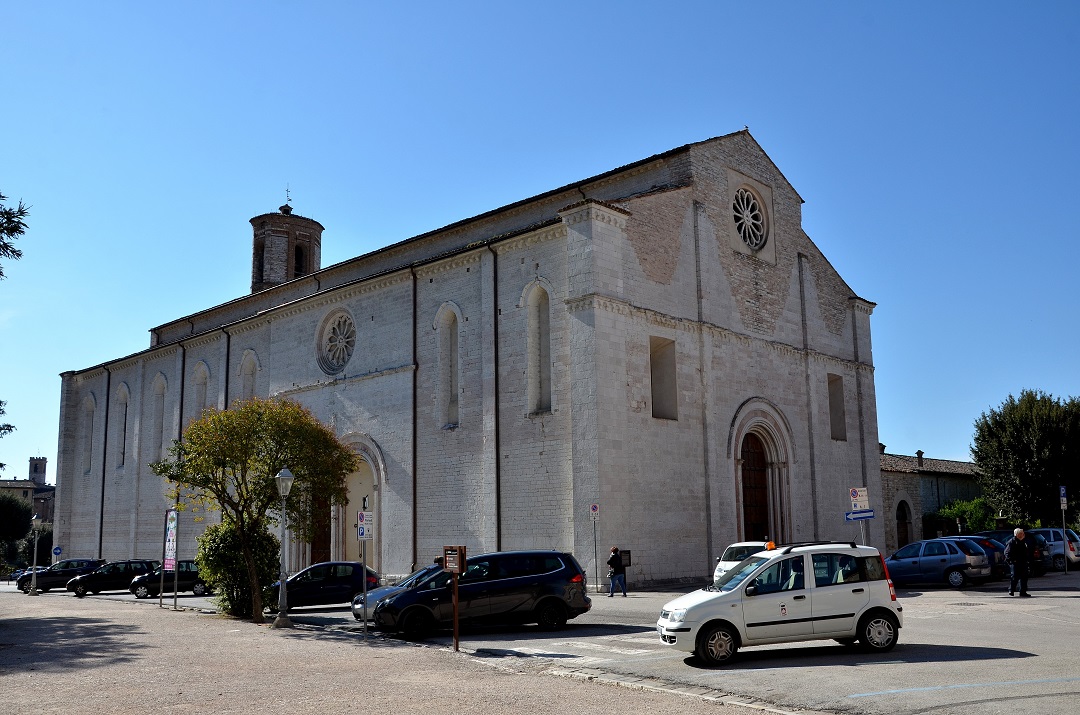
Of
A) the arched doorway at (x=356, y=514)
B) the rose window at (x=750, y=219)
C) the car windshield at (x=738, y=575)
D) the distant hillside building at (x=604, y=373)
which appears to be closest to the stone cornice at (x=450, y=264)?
the distant hillside building at (x=604, y=373)

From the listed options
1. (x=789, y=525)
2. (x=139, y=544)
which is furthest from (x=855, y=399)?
(x=139, y=544)

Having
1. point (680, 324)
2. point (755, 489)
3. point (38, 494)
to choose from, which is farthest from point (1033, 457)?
point (38, 494)

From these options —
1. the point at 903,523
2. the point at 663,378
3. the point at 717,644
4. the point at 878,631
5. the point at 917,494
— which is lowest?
A: the point at 717,644

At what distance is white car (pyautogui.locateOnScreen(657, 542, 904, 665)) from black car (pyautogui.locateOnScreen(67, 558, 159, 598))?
28227mm

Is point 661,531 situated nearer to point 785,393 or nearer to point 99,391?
point 785,393

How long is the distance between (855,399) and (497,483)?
609 inches

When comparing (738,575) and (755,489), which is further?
(755,489)

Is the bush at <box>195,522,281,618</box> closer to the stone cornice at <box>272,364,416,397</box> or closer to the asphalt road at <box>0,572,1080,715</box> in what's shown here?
the asphalt road at <box>0,572,1080,715</box>

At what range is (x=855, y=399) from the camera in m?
34.7

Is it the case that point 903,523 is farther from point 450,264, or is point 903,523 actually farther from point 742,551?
point 742,551

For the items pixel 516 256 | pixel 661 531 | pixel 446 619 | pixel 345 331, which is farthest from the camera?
pixel 345 331

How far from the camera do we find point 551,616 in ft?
55.7

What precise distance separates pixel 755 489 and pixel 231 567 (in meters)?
16.7

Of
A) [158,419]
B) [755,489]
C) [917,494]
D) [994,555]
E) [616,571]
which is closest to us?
[616,571]
